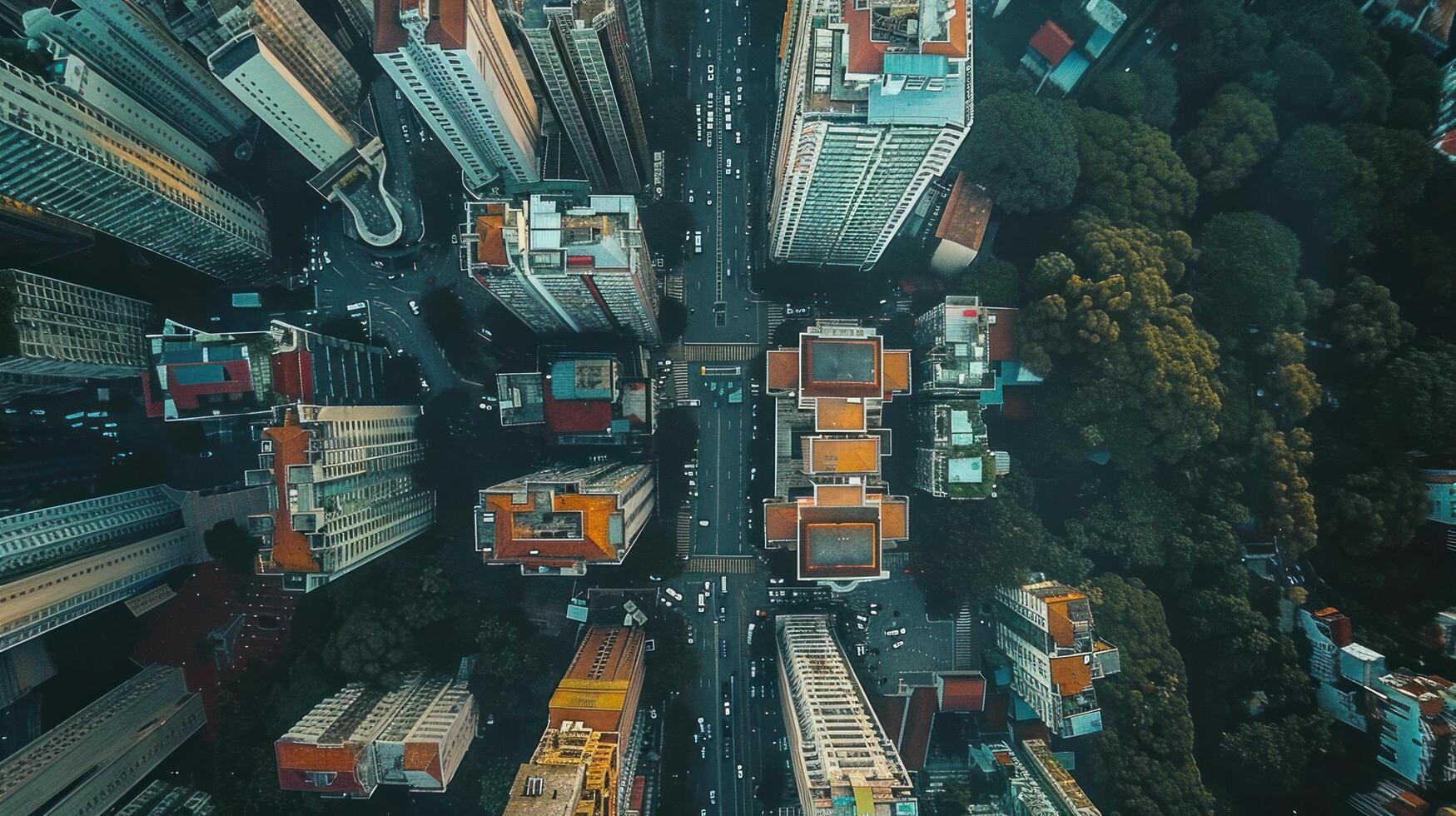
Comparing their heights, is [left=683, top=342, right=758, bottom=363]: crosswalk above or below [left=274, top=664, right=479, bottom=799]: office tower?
above

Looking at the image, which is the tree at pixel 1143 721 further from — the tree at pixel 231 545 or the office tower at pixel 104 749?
the office tower at pixel 104 749

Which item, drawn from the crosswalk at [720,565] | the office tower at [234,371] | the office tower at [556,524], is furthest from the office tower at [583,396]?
the office tower at [234,371]

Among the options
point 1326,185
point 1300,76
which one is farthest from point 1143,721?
point 1300,76

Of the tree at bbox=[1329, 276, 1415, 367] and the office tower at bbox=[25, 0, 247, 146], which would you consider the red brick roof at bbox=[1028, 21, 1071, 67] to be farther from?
the office tower at bbox=[25, 0, 247, 146]

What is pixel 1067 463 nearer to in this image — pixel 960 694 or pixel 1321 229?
pixel 960 694

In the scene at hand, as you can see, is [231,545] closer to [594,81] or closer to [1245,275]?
[594,81]

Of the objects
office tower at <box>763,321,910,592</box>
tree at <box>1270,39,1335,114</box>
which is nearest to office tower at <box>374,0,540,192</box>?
office tower at <box>763,321,910,592</box>
